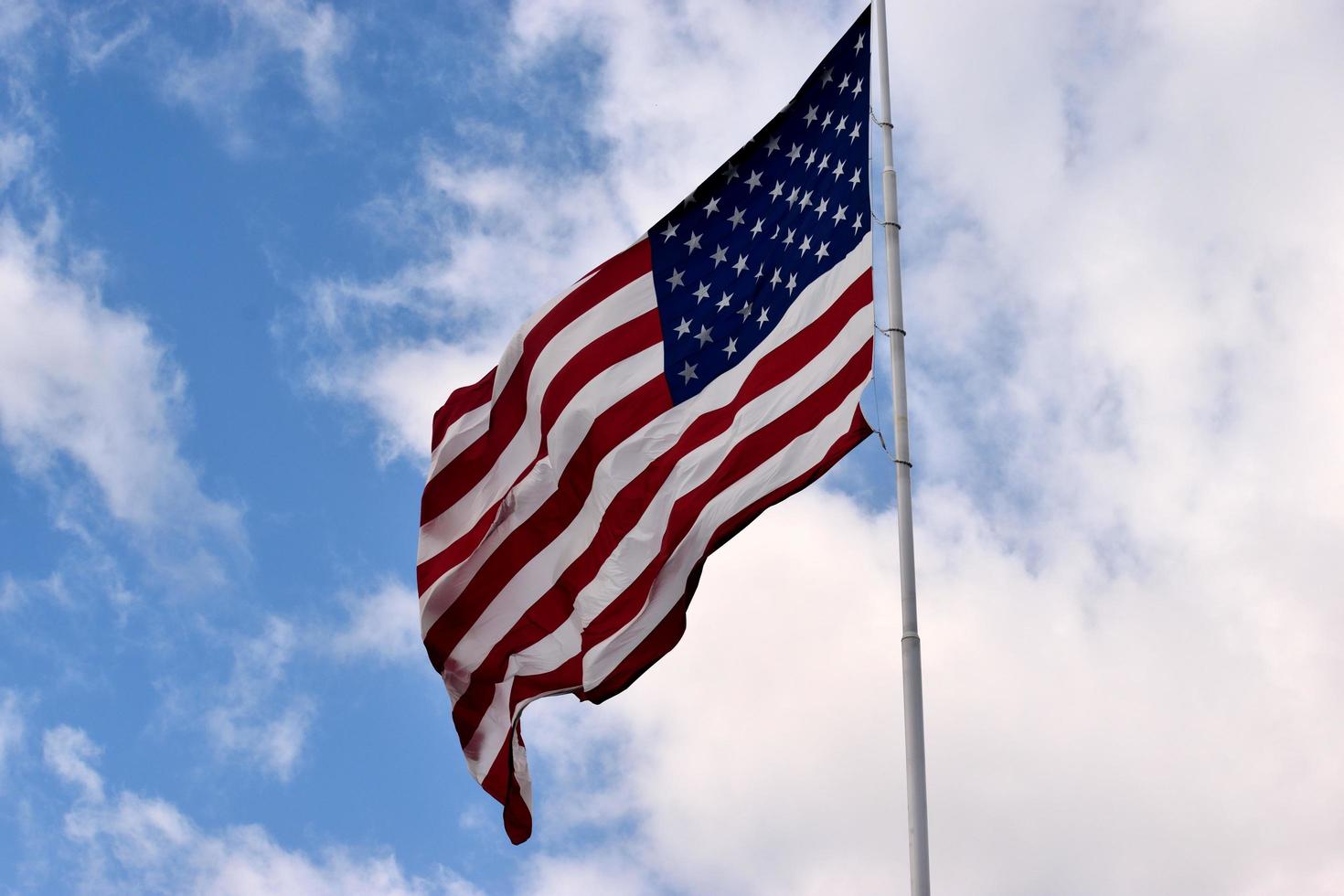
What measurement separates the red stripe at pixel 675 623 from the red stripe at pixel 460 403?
5.11 meters

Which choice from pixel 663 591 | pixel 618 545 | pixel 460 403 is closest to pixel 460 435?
pixel 460 403

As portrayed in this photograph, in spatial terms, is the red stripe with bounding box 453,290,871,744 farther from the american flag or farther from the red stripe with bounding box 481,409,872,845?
the red stripe with bounding box 481,409,872,845

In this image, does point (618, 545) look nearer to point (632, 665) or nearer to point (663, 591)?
point (663, 591)

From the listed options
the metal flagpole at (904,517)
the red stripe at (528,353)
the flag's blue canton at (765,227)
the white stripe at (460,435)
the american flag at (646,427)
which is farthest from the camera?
the white stripe at (460,435)

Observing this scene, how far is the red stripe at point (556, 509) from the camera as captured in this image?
2080cm

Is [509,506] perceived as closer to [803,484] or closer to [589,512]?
[589,512]

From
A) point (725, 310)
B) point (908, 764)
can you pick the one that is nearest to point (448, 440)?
point (725, 310)

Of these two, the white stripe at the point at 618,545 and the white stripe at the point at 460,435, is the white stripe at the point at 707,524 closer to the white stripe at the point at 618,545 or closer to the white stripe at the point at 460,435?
the white stripe at the point at 618,545

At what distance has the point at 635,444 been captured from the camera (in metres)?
20.5

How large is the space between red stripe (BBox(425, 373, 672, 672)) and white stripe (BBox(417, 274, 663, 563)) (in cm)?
31

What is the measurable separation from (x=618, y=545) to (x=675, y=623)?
1394 mm

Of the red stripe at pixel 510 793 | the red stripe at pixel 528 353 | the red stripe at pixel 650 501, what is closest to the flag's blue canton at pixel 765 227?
the red stripe at pixel 528 353

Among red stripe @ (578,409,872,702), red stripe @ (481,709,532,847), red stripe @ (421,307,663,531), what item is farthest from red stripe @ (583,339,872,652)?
red stripe @ (421,307,663,531)

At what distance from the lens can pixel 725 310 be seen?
20562mm
